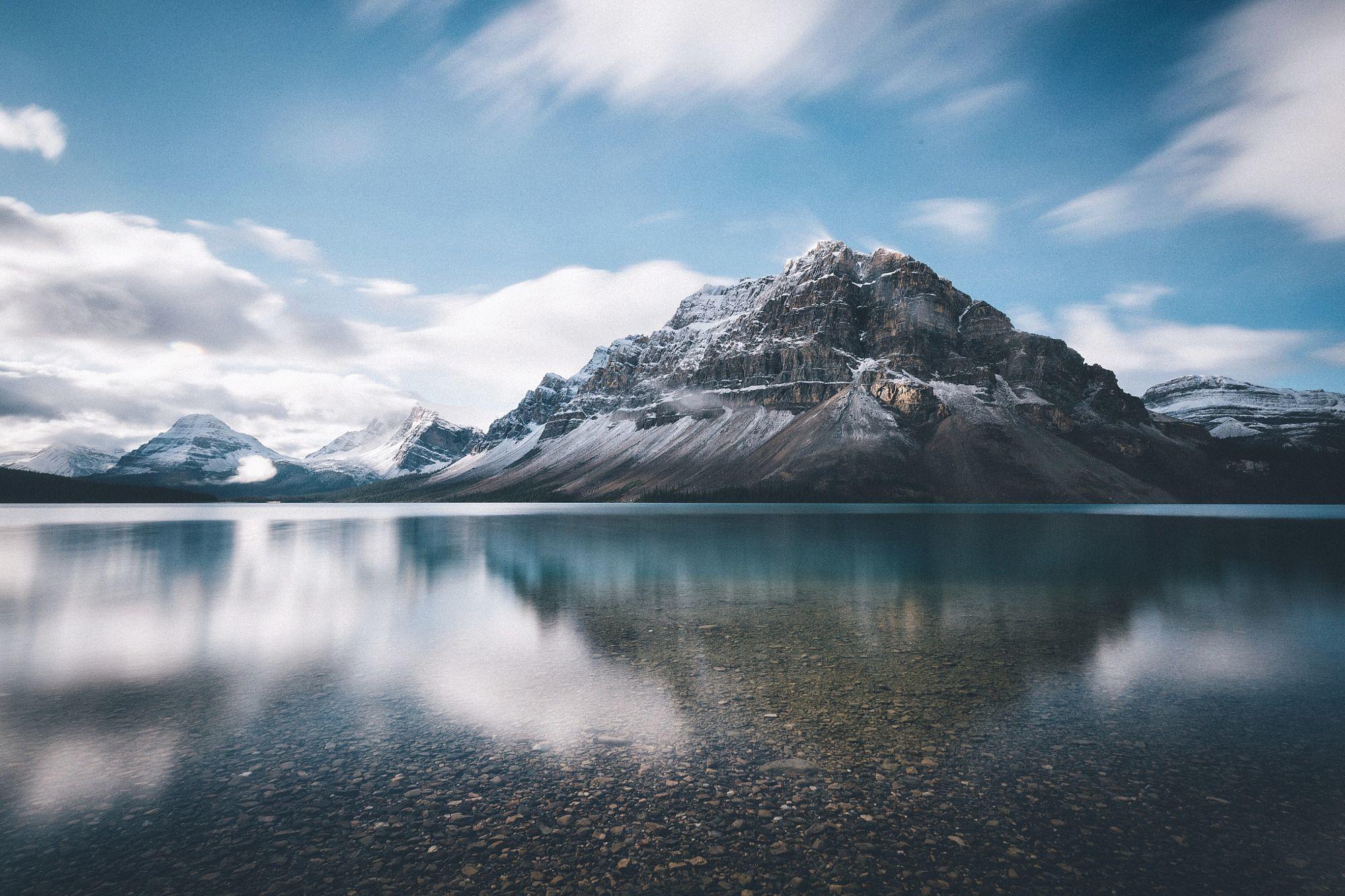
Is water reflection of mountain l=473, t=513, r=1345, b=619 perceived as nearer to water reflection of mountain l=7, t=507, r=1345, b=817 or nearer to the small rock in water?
water reflection of mountain l=7, t=507, r=1345, b=817

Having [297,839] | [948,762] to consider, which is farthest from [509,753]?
[948,762]

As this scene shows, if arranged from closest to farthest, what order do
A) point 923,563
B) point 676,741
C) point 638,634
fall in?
point 676,741 < point 638,634 < point 923,563

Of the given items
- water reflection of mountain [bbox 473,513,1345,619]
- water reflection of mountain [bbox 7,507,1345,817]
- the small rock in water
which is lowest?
water reflection of mountain [bbox 473,513,1345,619]

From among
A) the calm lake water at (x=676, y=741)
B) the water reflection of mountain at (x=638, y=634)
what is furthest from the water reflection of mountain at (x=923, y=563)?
the calm lake water at (x=676, y=741)

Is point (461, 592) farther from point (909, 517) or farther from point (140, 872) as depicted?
point (909, 517)

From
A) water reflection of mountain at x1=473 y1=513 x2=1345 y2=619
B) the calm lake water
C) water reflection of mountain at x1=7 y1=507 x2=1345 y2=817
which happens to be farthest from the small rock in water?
water reflection of mountain at x1=473 y1=513 x2=1345 y2=619

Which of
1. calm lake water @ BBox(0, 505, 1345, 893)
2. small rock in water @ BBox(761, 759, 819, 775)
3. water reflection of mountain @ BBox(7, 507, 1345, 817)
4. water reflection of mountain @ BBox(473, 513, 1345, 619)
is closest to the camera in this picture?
calm lake water @ BBox(0, 505, 1345, 893)

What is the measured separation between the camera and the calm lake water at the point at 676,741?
10656 mm

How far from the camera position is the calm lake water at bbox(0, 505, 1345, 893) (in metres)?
10.7

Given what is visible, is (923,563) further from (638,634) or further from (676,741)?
(676,741)

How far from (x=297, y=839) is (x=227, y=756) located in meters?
5.57

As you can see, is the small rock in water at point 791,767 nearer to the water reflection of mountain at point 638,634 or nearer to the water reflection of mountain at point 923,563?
the water reflection of mountain at point 638,634

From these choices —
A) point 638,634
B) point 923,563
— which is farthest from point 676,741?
point 923,563

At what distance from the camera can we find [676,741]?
15.8m
